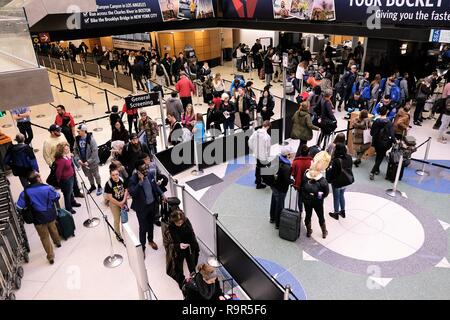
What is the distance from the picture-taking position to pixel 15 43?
5547 millimetres

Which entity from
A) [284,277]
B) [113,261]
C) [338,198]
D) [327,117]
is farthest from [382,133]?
[113,261]

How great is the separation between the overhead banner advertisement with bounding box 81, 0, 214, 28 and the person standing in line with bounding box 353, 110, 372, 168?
11.5 meters

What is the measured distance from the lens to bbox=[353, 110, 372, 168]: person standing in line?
28.0 feet

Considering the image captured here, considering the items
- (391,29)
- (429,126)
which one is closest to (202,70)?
(391,29)

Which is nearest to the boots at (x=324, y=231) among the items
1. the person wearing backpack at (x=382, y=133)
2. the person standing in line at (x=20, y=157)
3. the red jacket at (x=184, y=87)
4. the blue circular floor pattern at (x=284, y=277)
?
the blue circular floor pattern at (x=284, y=277)

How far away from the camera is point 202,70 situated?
1659cm

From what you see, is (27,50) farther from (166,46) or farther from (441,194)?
(166,46)

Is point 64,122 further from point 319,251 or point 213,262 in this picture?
point 319,251

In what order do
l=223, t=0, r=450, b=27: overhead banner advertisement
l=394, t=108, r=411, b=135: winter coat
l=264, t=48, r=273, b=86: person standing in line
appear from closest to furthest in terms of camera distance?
l=394, t=108, r=411, b=135: winter coat → l=223, t=0, r=450, b=27: overhead banner advertisement → l=264, t=48, r=273, b=86: person standing in line

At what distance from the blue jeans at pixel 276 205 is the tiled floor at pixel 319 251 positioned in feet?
0.76

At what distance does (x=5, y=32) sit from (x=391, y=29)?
485 inches

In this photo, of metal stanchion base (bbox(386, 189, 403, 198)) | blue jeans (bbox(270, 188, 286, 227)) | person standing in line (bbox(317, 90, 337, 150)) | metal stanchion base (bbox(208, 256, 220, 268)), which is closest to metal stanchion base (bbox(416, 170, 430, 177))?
metal stanchion base (bbox(386, 189, 403, 198))

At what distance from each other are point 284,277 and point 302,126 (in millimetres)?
4371

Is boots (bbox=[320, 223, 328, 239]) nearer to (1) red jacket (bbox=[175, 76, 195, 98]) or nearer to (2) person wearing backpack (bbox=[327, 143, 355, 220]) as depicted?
(2) person wearing backpack (bbox=[327, 143, 355, 220])
